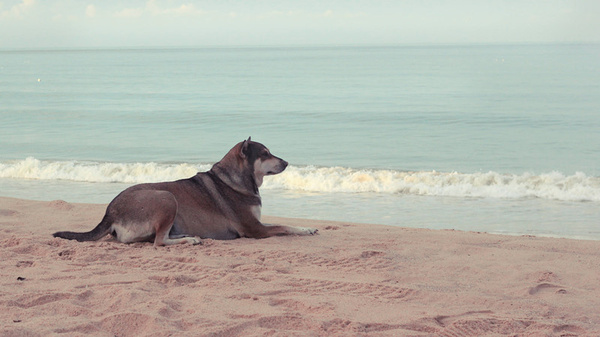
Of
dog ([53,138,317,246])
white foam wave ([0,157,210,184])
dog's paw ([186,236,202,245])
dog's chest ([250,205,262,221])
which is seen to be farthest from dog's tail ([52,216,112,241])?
white foam wave ([0,157,210,184])

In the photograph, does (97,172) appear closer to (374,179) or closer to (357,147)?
(374,179)

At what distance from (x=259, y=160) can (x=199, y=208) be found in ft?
3.19

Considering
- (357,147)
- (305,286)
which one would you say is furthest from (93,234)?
(357,147)

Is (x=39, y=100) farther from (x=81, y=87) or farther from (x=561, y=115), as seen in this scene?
(x=561, y=115)

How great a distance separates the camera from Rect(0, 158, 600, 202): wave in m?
12.5

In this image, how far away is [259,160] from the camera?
7.72 metres

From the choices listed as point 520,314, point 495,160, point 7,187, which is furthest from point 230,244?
point 495,160

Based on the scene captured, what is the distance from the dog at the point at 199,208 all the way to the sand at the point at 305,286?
203 millimetres

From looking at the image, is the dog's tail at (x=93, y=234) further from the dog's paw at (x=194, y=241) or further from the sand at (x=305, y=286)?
the dog's paw at (x=194, y=241)

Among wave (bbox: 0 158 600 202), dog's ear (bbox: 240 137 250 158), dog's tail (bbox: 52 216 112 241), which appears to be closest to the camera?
dog's tail (bbox: 52 216 112 241)

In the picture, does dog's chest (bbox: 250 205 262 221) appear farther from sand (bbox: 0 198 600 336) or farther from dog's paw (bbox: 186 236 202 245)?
dog's paw (bbox: 186 236 202 245)

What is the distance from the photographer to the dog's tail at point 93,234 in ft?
22.4

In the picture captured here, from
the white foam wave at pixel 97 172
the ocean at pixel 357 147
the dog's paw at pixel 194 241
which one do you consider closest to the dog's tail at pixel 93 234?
the dog's paw at pixel 194 241

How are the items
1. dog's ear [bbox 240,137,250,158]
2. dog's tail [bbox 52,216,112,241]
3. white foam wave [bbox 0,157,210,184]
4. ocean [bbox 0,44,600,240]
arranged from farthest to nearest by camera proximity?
white foam wave [bbox 0,157,210,184]
ocean [bbox 0,44,600,240]
dog's ear [bbox 240,137,250,158]
dog's tail [bbox 52,216,112,241]
